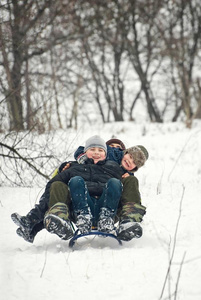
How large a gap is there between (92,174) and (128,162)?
47 centimetres

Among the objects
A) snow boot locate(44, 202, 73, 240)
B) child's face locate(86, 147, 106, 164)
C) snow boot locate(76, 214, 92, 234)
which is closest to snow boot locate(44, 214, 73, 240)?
snow boot locate(44, 202, 73, 240)

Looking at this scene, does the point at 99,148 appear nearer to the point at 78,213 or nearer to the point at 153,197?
the point at 78,213

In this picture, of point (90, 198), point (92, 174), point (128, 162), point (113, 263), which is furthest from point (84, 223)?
point (128, 162)

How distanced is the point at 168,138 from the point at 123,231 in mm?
7344

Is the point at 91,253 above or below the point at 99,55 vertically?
below

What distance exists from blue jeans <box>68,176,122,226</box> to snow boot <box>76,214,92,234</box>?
0.04m

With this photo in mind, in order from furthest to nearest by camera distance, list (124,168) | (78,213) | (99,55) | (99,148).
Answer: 1. (99,55)
2. (124,168)
3. (99,148)
4. (78,213)

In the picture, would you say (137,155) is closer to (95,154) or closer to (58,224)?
(95,154)

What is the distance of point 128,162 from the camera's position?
3.34m

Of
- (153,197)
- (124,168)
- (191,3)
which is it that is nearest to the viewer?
(124,168)

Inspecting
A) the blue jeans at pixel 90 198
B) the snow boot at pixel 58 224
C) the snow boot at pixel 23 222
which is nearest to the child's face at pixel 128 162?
the blue jeans at pixel 90 198

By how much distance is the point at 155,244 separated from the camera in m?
2.77

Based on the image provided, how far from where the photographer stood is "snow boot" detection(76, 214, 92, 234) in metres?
2.64

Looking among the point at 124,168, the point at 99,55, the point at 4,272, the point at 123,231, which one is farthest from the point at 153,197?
the point at 99,55
